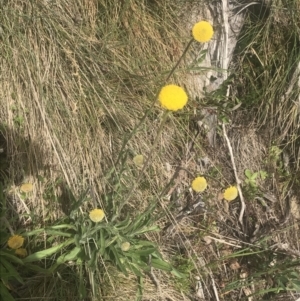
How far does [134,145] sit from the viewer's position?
159 cm

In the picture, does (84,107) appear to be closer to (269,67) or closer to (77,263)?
(77,263)

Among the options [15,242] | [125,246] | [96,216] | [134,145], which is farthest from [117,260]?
[134,145]

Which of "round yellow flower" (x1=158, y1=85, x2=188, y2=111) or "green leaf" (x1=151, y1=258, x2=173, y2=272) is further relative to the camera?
"green leaf" (x1=151, y1=258, x2=173, y2=272)

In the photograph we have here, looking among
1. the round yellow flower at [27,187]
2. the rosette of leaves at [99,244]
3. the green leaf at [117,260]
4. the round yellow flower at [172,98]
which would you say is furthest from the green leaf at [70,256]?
the round yellow flower at [172,98]

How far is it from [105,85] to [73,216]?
50 centimetres

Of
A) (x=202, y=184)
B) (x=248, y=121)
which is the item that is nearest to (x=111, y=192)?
(x=202, y=184)

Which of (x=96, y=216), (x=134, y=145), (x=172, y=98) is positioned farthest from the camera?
(x=134, y=145)

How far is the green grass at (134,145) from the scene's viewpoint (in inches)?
57.6

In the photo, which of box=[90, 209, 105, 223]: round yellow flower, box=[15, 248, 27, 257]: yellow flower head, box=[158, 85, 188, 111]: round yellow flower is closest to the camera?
box=[158, 85, 188, 111]: round yellow flower

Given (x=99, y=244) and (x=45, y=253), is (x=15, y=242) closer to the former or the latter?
(x=45, y=253)

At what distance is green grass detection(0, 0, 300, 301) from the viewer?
1.46m

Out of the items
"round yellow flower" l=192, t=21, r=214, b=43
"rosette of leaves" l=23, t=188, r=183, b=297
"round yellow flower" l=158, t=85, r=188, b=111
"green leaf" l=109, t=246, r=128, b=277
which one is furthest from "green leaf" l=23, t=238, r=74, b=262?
"round yellow flower" l=192, t=21, r=214, b=43

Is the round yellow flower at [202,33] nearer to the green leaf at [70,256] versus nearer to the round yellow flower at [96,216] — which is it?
the round yellow flower at [96,216]

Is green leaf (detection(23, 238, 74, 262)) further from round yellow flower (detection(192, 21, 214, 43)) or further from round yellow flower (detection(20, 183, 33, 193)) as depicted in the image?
round yellow flower (detection(192, 21, 214, 43))
